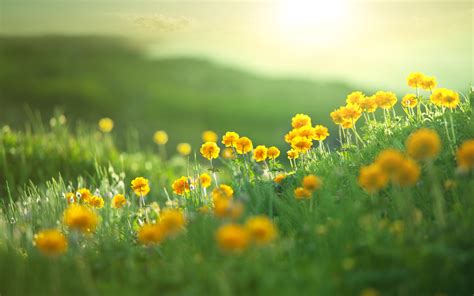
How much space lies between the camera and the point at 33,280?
322 cm

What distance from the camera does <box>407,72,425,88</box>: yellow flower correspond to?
4.53 meters

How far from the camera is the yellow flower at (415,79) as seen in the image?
178 inches

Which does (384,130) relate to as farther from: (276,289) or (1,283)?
(1,283)

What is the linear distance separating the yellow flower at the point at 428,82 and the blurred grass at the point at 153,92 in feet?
30.8

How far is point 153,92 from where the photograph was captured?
17.2 metres

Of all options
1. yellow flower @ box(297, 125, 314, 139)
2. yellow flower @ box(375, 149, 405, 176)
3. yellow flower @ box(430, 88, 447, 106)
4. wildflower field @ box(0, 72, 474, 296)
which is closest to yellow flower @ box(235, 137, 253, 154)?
wildflower field @ box(0, 72, 474, 296)

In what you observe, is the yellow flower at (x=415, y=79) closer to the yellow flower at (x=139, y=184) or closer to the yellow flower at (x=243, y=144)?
the yellow flower at (x=243, y=144)

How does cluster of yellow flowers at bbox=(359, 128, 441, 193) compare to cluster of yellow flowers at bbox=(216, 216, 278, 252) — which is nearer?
cluster of yellow flowers at bbox=(216, 216, 278, 252)

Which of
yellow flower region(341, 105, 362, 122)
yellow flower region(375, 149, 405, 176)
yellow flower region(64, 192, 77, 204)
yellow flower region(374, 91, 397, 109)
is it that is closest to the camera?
yellow flower region(375, 149, 405, 176)

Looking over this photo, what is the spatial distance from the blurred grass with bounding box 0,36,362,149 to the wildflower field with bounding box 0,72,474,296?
361 inches

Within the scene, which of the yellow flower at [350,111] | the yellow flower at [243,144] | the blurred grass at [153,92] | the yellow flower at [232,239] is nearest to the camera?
the yellow flower at [232,239]

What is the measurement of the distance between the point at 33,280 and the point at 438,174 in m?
2.72

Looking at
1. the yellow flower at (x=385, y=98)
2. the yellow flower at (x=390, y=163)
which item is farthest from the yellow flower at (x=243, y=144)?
the yellow flower at (x=390, y=163)

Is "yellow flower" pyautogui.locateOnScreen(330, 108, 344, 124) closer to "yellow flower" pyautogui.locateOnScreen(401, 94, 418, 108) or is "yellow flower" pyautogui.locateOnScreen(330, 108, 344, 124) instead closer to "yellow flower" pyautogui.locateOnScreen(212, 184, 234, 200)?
"yellow flower" pyautogui.locateOnScreen(401, 94, 418, 108)
